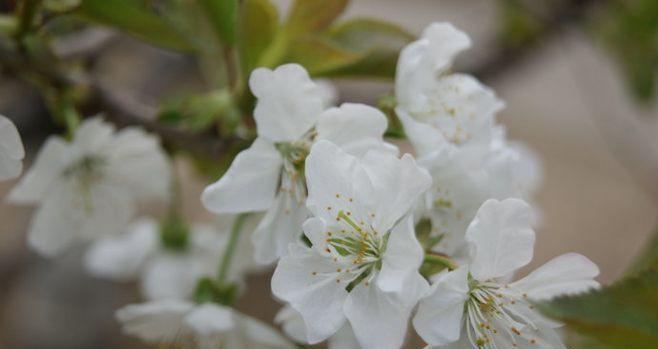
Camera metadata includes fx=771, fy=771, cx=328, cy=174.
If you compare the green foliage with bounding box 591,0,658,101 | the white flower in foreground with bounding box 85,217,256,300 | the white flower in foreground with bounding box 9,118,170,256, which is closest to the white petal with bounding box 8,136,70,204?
the white flower in foreground with bounding box 9,118,170,256

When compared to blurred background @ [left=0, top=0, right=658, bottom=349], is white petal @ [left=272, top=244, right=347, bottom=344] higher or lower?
higher

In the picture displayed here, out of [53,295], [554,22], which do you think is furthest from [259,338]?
[53,295]

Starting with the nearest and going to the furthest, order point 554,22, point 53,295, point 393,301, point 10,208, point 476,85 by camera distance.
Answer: point 393,301 → point 476,85 → point 554,22 → point 53,295 → point 10,208

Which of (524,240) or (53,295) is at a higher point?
(524,240)

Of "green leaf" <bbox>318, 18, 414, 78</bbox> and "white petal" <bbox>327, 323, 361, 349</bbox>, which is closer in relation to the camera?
"white petal" <bbox>327, 323, 361, 349</bbox>

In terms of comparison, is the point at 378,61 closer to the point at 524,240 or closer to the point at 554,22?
the point at 524,240

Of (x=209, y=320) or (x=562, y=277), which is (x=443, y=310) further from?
(x=209, y=320)

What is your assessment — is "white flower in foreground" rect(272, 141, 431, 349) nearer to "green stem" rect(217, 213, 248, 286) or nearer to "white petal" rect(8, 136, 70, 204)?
"green stem" rect(217, 213, 248, 286)
